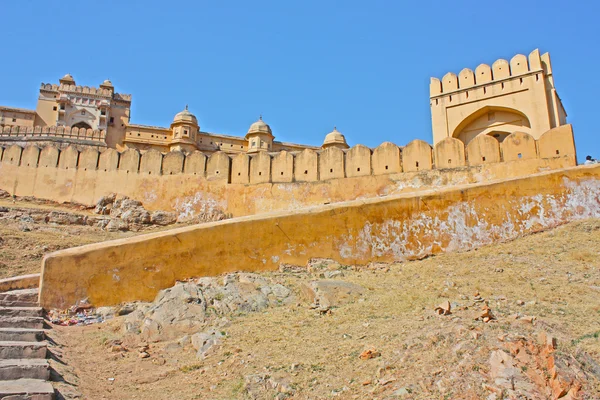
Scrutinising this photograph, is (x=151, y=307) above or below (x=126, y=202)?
below

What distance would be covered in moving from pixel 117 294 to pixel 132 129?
35372mm

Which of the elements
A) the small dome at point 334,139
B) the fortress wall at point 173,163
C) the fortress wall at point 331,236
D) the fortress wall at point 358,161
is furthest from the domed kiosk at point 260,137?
the fortress wall at point 331,236

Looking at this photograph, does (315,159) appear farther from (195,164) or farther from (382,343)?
(382,343)

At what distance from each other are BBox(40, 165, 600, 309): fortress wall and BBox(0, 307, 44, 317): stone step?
1.03 feet

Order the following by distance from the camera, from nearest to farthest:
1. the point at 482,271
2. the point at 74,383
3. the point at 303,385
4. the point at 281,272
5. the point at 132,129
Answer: the point at 303,385 → the point at 74,383 → the point at 482,271 → the point at 281,272 → the point at 132,129

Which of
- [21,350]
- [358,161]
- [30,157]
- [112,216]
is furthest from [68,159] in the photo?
[21,350]

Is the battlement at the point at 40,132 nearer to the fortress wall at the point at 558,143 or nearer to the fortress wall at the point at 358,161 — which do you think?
the fortress wall at the point at 358,161

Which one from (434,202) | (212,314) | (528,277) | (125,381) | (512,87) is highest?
(512,87)

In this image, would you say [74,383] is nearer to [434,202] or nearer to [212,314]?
[212,314]

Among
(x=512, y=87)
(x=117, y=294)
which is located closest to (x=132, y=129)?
(x=512, y=87)

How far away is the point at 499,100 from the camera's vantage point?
2189cm

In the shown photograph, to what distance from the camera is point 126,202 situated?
16.5m

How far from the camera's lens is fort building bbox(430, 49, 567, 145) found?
20672mm

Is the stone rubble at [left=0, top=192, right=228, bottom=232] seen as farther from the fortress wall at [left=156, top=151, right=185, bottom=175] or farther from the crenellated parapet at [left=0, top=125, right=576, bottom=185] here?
the fortress wall at [left=156, top=151, right=185, bottom=175]
